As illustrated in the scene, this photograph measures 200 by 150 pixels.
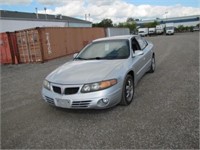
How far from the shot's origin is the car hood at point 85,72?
156 inches

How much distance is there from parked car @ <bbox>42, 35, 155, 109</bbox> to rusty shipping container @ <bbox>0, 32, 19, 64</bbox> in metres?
10.8

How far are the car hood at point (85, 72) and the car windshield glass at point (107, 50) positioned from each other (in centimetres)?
33

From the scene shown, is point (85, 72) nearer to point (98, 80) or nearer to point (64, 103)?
point (98, 80)

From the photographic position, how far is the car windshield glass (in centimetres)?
506

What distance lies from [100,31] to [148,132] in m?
21.0

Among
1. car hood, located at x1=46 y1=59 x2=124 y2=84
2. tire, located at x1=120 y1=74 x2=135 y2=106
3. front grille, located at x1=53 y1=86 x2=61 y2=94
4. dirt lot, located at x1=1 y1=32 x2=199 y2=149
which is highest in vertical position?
car hood, located at x1=46 y1=59 x2=124 y2=84

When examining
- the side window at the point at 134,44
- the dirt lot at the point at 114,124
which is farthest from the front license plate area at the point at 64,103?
the side window at the point at 134,44

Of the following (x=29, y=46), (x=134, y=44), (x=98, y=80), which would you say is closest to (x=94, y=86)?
(x=98, y=80)

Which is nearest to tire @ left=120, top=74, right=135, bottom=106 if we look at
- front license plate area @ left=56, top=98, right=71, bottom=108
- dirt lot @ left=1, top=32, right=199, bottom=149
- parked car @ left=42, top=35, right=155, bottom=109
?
parked car @ left=42, top=35, right=155, bottom=109

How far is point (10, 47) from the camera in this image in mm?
14758

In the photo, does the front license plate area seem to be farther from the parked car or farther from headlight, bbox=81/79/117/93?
headlight, bbox=81/79/117/93

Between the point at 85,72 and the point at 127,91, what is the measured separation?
0.99 meters

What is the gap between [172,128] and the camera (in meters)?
3.40

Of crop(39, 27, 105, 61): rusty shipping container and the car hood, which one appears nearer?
the car hood
